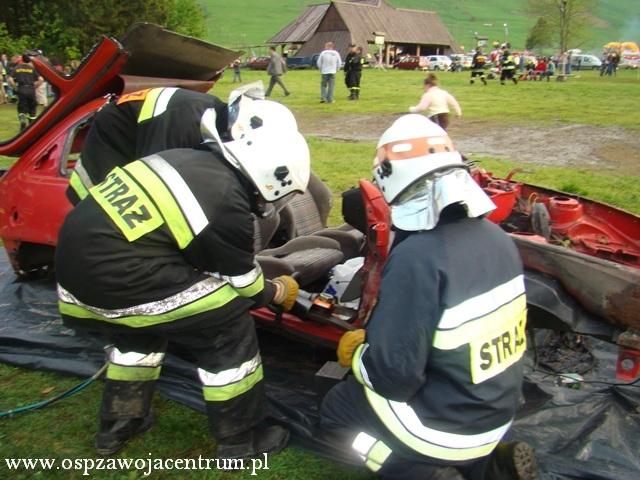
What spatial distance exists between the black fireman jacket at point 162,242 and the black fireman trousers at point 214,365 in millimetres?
131

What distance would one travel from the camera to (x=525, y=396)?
10.0ft

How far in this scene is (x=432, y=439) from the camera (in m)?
2.00

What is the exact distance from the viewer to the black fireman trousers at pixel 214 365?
8.53ft

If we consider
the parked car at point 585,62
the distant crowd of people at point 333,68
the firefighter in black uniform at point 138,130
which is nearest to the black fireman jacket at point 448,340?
the firefighter in black uniform at point 138,130

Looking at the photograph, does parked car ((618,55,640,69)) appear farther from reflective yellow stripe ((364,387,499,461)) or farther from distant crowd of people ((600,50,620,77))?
reflective yellow stripe ((364,387,499,461))

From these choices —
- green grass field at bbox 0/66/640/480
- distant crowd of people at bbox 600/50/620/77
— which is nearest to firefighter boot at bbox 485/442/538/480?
green grass field at bbox 0/66/640/480

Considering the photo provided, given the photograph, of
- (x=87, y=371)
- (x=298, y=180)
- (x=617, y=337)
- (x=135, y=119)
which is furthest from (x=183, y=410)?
(x=617, y=337)

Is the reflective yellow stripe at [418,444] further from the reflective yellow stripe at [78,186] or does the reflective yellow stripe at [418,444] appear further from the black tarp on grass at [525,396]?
the reflective yellow stripe at [78,186]

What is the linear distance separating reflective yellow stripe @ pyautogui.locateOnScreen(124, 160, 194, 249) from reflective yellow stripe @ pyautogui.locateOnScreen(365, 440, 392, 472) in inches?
42.5

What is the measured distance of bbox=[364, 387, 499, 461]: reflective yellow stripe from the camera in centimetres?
202

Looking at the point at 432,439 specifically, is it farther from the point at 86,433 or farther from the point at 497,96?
the point at 497,96

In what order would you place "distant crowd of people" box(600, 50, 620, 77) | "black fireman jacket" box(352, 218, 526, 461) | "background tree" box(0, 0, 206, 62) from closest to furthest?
"black fireman jacket" box(352, 218, 526, 461)
"background tree" box(0, 0, 206, 62)
"distant crowd of people" box(600, 50, 620, 77)

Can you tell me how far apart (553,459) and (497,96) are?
17.3m

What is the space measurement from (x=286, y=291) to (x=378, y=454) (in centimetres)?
100
